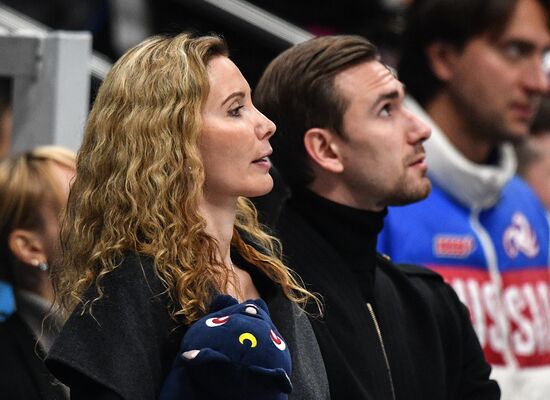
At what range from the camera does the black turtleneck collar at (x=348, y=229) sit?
3750 mm

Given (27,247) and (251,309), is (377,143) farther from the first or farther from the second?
(27,247)

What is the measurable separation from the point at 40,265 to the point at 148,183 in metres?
1.40

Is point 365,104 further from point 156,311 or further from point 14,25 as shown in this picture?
point 14,25

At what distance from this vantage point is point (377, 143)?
3865 mm

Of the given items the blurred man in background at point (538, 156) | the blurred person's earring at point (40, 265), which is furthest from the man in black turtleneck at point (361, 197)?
the blurred man in background at point (538, 156)

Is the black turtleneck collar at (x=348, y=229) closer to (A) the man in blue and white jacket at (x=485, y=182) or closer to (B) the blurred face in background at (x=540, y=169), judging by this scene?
(A) the man in blue and white jacket at (x=485, y=182)

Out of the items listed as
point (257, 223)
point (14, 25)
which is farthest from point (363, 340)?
point (14, 25)

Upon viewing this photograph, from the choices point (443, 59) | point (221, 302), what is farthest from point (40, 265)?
point (443, 59)

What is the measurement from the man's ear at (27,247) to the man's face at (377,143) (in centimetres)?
105

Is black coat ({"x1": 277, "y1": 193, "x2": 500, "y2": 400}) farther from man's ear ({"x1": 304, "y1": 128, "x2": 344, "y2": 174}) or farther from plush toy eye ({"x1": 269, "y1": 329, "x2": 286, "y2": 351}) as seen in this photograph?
plush toy eye ({"x1": 269, "y1": 329, "x2": 286, "y2": 351})

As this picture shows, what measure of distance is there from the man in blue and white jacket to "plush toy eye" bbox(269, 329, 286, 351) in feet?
6.47

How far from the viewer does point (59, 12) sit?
284 inches

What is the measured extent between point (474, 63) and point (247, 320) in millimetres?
2805

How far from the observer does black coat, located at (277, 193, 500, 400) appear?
3564 mm
